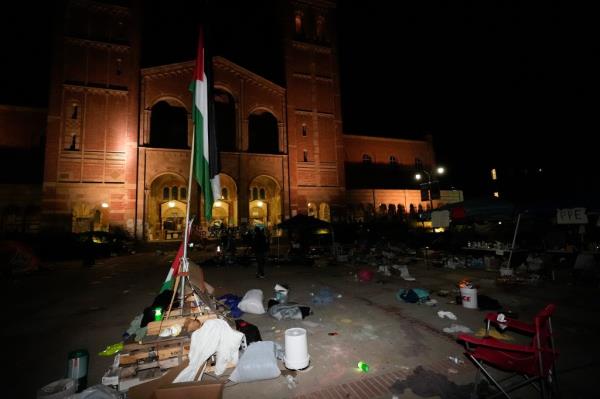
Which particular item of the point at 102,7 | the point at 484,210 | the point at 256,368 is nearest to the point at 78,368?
the point at 256,368

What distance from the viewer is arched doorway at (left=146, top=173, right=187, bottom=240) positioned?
84.1 feet

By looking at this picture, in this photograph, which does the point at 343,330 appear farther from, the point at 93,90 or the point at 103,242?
the point at 93,90

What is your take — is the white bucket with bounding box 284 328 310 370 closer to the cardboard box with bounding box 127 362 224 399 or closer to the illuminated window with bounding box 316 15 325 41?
the cardboard box with bounding box 127 362 224 399

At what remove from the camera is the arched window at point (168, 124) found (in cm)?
2648

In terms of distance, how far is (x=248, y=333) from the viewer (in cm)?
442

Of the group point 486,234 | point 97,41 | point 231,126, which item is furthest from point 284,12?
point 486,234

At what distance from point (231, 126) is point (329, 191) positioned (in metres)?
11.3

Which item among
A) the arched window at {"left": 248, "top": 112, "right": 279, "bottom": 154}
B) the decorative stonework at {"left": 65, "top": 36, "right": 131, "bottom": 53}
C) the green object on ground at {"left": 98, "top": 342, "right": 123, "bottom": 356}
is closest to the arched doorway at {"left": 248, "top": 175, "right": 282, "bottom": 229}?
the arched window at {"left": 248, "top": 112, "right": 279, "bottom": 154}

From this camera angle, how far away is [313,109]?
94.4ft

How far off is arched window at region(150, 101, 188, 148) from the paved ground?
18577 millimetres

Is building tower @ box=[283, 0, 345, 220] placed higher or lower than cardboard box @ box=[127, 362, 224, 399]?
higher

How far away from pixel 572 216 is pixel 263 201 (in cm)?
2317

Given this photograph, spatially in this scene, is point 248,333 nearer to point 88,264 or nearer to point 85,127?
point 88,264

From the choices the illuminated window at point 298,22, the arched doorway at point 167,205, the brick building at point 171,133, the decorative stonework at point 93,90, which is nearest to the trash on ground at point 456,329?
the brick building at point 171,133
